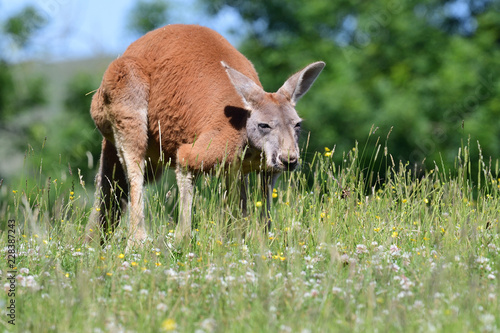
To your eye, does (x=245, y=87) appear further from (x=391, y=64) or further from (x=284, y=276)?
(x=391, y=64)

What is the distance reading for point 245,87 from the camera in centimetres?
662

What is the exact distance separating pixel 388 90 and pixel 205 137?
17829mm

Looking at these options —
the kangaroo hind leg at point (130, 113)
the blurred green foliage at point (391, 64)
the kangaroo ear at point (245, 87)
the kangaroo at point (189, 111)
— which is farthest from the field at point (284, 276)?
the blurred green foliage at point (391, 64)

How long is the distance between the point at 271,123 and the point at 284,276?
232 cm

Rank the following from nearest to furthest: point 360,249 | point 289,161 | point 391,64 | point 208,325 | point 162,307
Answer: point 208,325 < point 162,307 < point 360,249 < point 289,161 < point 391,64

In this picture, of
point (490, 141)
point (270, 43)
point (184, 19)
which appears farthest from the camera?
point (184, 19)

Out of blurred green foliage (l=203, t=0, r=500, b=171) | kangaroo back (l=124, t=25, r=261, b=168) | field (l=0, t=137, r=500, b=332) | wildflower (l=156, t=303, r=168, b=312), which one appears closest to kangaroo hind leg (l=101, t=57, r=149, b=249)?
kangaroo back (l=124, t=25, r=261, b=168)

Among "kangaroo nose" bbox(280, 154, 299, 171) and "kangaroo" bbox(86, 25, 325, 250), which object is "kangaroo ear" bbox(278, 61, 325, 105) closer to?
"kangaroo" bbox(86, 25, 325, 250)

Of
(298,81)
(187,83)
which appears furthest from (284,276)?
(187,83)

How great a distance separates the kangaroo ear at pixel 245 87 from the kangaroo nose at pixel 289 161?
0.69m

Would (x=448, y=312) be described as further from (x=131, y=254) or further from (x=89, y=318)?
(x=131, y=254)

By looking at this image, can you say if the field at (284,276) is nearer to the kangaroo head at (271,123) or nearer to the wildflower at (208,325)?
the wildflower at (208,325)

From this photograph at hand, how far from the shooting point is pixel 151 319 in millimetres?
3596

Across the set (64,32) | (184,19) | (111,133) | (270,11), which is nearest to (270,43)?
(270,11)
